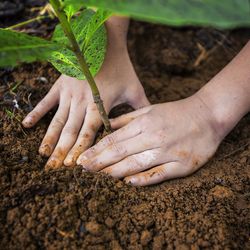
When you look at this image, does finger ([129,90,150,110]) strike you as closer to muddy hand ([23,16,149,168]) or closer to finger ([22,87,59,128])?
muddy hand ([23,16,149,168])

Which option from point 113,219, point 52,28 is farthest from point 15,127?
point 52,28

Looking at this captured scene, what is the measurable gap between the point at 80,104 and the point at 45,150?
255mm

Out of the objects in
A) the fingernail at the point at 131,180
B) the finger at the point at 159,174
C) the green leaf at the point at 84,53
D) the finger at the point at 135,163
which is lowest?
the finger at the point at 159,174

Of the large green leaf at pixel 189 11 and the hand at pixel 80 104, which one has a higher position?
the large green leaf at pixel 189 11

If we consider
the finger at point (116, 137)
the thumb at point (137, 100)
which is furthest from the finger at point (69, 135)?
the thumb at point (137, 100)

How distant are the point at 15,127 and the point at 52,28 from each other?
26.7 inches

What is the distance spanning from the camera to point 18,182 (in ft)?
3.85

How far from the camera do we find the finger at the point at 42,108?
144 cm

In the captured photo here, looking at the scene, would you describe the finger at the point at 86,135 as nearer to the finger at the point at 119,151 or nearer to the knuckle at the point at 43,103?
the finger at the point at 119,151

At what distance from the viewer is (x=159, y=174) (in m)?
1.29

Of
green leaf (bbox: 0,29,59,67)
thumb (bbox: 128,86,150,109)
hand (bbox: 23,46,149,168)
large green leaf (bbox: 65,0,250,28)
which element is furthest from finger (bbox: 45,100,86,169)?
large green leaf (bbox: 65,0,250,28)

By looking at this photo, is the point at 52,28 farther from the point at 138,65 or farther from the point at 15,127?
the point at 15,127

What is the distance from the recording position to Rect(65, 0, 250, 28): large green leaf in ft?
2.05

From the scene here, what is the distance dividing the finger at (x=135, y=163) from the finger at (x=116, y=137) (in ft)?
0.26
